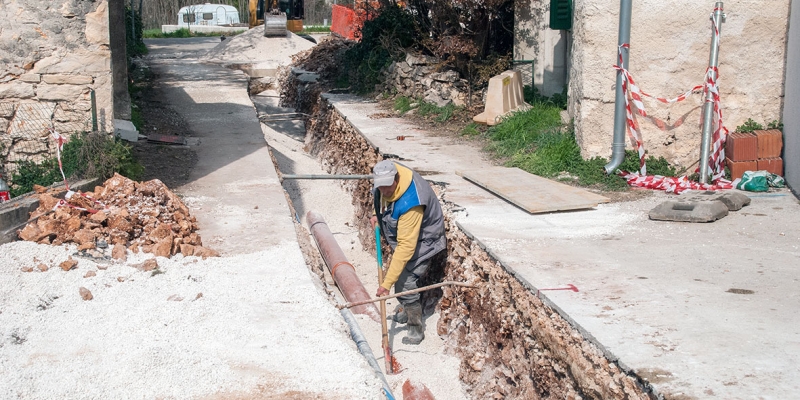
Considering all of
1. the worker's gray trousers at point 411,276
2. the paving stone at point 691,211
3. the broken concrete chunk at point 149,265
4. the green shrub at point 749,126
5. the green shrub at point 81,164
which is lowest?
the worker's gray trousers at point 411,276

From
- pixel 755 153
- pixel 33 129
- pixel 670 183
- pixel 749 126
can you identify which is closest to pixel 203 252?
pixel 33 129

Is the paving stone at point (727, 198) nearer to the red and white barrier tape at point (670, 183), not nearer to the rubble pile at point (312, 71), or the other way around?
the red and white barrier tape at point (670, 183)

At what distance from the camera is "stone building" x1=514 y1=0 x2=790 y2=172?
27.0 feet

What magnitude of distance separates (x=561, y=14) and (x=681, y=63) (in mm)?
3759

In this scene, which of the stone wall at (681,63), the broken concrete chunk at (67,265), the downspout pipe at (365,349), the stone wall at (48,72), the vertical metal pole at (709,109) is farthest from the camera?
the stone wall at (681,63)

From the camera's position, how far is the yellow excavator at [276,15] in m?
23.8

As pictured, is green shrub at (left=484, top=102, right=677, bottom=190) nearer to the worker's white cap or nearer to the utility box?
the utility box

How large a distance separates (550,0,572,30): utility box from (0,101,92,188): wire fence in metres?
7.15

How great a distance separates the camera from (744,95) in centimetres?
839

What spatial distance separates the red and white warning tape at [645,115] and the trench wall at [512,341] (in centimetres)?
231

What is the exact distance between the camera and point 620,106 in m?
8.37

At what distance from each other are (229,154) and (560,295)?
6.55 meters

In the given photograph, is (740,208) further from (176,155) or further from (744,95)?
(176,155)

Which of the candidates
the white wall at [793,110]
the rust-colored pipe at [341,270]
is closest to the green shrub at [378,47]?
the rust-colored pipe at [341,270]
